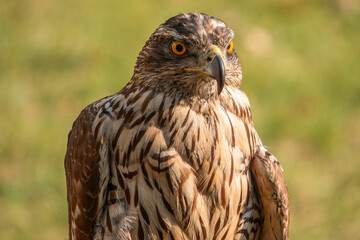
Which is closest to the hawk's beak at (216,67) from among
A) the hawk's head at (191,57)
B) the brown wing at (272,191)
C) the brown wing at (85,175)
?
the hawk's head at (191,57)

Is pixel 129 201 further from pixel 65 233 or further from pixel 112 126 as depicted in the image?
pixel 65 233

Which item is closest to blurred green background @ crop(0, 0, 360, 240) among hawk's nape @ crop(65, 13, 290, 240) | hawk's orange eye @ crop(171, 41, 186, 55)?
hawk's nape @ crop(65, 13, 290, 240)

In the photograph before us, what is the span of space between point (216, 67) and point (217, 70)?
2 cm

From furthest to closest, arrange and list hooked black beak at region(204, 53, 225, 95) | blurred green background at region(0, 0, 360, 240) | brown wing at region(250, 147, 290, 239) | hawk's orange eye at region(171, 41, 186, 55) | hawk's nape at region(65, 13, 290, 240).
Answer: blurred green background at region(0, 0, 360, 240) < brown wing at region(250, 147, 290, 239) < hawk's nape at region(65, 13, 290, 240) < hawk's orange eye at region(171, 41, 186, 55) < hooked black beak at region(204, 53, 225, 95)

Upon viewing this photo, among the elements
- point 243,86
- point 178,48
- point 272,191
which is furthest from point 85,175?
point 243,86

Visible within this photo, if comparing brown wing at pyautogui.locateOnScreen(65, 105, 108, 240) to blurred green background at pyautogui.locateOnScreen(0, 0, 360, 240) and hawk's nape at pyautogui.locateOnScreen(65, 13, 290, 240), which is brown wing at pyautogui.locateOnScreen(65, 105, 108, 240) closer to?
hawk's nape at pyautogui.locateOnScreen(65, 13, 290, 240)

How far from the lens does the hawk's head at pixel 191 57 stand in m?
3.41

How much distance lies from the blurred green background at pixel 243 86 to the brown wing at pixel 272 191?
227cm

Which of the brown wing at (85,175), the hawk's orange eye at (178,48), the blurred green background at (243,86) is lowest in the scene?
the brown wing at (85,175)

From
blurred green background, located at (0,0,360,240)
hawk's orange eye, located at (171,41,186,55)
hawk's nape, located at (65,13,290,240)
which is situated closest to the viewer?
hawk's orange eye, located at (171,41,186,55)

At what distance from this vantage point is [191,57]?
3.46 metres

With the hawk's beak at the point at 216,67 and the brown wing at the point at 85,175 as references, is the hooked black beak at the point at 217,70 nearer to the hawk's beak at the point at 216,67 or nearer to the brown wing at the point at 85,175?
the hawk's beak at the point at 216,67

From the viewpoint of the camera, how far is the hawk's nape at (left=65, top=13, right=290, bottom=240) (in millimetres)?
3572

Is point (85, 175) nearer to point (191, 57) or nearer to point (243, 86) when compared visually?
point (191, 57)
